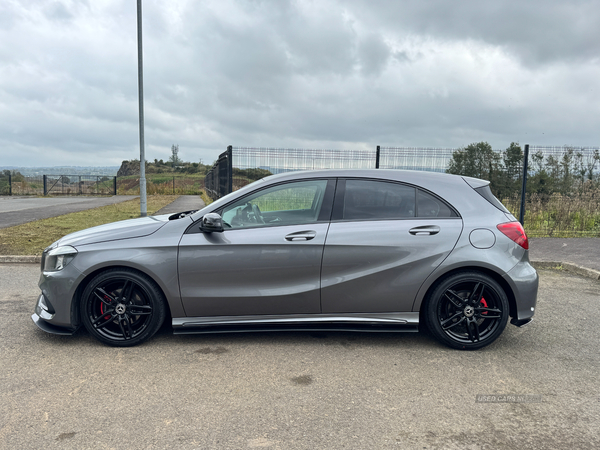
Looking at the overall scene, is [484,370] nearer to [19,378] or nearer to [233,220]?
[233,220]

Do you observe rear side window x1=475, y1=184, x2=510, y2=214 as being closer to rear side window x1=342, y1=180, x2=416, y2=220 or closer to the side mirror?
rear side window x1=342, y1=180, x2=416, y2=220

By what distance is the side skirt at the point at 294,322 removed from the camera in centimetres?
412

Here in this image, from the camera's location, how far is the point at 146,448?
262 centimetres

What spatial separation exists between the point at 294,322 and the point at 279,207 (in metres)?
1.11

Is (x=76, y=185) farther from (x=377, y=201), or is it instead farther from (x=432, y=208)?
(x=432, y=208)

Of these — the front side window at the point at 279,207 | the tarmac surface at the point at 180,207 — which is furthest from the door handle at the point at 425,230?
the tarmac surface at the point at 180,207

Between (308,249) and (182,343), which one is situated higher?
(308,249)

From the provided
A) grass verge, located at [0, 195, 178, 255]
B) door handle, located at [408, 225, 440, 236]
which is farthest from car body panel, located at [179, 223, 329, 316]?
grass verge, located at [0, 195, 178, 255]

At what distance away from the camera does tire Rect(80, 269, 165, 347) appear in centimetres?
405

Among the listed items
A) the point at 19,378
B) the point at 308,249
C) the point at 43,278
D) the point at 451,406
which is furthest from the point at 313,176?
the point at 19,378

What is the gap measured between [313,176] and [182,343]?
6.43 feet

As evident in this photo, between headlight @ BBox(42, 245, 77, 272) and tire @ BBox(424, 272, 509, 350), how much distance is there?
126 inches

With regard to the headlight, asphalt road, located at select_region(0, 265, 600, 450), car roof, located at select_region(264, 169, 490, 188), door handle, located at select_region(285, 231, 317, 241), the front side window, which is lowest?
asphalt road, located at select_region(0, 265, 600, 450)

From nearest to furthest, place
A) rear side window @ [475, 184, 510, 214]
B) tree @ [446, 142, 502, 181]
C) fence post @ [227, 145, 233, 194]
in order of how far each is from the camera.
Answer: rear side window @ [475, 184, 510, 214], fence post @ [227, 145, 233, 194], tree @ [446, 142, 502, 181]
